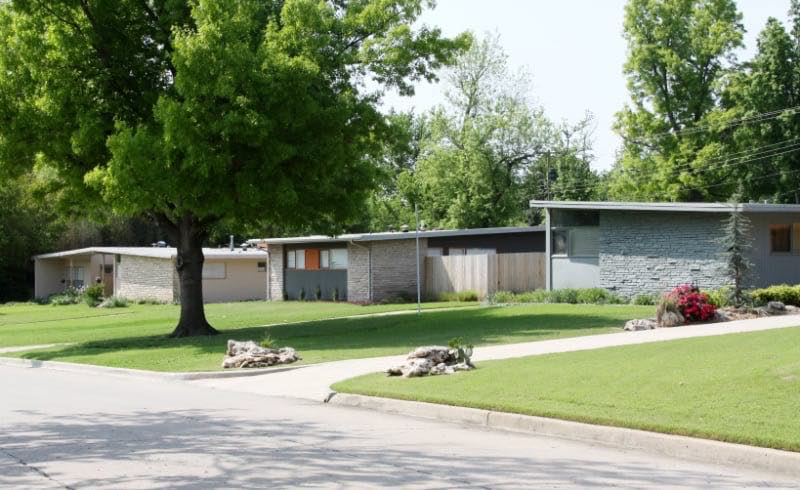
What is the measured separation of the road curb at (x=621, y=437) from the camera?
8.57 m

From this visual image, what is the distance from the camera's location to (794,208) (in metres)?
28.2

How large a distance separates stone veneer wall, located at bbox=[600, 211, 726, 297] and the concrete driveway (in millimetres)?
19044

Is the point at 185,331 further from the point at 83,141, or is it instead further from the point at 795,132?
the point at 795,132

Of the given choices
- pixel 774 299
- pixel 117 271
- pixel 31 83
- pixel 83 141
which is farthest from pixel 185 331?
pixel 117 271

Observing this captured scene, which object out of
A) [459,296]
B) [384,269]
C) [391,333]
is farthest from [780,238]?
[384,269]

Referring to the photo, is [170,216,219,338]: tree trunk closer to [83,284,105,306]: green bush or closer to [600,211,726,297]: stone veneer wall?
[600,211,726,297]: stone veneer wall

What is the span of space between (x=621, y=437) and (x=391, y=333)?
51.5ft

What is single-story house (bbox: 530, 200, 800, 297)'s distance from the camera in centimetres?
2891

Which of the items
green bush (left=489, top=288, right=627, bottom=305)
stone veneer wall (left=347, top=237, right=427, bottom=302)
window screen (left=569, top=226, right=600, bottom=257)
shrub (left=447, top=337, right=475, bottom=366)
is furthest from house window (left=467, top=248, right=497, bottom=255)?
shrub (left=447, top=337, right=475, bottom=366)

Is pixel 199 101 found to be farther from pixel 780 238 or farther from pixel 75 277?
pixel 75 277

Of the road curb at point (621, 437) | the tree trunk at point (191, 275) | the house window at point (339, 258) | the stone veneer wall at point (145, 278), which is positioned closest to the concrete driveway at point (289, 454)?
the road curb at point (621, 437)

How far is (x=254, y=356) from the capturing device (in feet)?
61.6

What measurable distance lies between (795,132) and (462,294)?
19.0 meters

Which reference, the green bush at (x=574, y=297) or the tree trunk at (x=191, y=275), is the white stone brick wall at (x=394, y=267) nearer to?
the green bush at (x=574, y=297)
